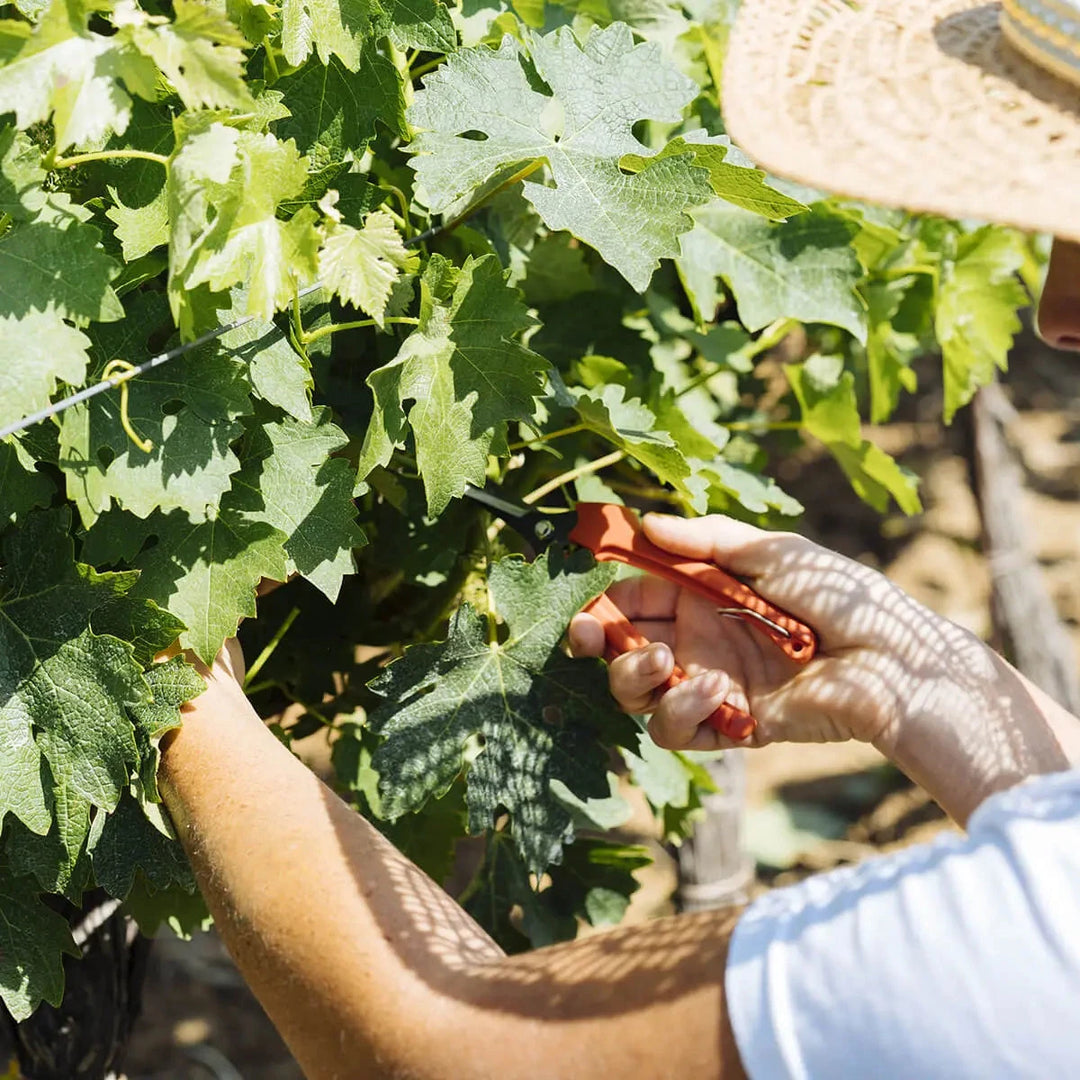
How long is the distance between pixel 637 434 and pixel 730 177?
26 centimetres

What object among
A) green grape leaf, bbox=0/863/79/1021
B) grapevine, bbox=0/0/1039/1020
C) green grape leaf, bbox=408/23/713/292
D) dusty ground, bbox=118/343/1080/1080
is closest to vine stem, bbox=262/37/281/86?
grapevine, bbox=0/0/1039/1020

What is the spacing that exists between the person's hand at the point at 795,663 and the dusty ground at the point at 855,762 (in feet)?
5.47

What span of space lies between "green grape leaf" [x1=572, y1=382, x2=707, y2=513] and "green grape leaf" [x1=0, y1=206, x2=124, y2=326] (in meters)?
0.47

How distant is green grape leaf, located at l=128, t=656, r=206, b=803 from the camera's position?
0.99 m

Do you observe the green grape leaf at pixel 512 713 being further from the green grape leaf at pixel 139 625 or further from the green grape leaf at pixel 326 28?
the green grape leaf at pixel 326 28

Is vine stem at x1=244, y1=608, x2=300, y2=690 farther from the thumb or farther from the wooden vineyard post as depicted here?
the wooden vineyard post

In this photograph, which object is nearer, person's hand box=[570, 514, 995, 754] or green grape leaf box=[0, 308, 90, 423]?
green grape leaf box=[0, 308, 90, 423]

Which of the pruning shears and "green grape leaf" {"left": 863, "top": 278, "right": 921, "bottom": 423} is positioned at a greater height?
"green grape leaf" {"left": 863, "top": 278, "right": 921, "bottom": 423}

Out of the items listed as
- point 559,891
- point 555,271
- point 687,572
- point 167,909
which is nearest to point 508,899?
point 559,891

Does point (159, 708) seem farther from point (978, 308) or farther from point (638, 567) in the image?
point (978, 308)

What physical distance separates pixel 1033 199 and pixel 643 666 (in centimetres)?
53

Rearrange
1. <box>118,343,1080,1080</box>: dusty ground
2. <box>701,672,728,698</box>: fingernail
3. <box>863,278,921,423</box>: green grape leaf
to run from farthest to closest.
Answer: <box>118,343,1080,1080</box>: dusty ground → <box>863,278,921,423</box>: green grape leaf → <box>701,672,728,698</box>: fingernail

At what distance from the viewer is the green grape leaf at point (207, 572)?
102 centimetres

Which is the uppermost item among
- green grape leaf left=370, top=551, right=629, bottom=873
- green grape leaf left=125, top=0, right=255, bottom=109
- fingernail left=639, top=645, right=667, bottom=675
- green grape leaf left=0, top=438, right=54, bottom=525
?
green grape leaf left=125, top=0, right=255, bottom=109
